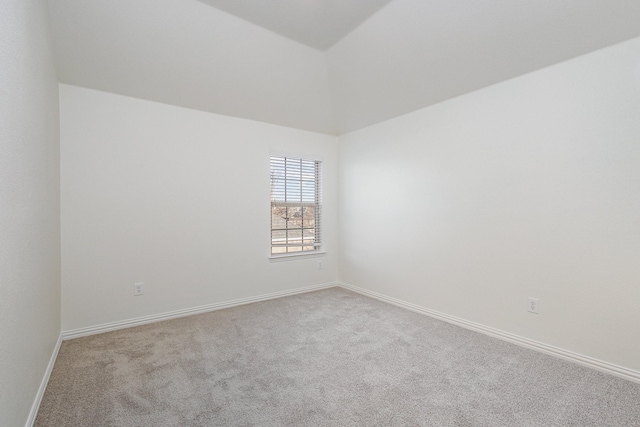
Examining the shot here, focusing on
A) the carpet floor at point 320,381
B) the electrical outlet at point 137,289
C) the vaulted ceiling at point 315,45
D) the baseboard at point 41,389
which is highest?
the vaulted ceiling at point 315,45

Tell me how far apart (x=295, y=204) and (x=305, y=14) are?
224 centimetres

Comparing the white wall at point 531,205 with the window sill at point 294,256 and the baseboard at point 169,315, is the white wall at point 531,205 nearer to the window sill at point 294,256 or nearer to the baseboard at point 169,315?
the window sill at point 294,256

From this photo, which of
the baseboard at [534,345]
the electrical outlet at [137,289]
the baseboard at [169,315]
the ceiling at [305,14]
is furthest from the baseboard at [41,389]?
the baseboard at [534,345]

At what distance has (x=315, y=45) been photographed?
10.3 ft

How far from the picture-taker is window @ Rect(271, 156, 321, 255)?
4016mm

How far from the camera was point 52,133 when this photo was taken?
7.68 ft

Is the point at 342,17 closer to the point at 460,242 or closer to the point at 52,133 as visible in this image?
the point at 460,242

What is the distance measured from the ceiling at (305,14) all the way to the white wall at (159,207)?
1181mm

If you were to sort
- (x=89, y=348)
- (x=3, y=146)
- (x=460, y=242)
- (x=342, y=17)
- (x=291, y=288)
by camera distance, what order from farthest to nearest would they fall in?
(x=291, y=288)
(x=460, y=242)
(x=342, y=17)
(x=89, y=348)
(x=3, y=146)

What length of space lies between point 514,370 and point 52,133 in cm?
387

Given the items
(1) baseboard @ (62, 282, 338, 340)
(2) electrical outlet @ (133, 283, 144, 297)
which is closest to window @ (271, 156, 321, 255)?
(1) baseboard @ (62, 282, 338, 340)

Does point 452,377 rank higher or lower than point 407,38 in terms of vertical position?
lower

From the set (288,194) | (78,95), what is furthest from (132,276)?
(288,194)

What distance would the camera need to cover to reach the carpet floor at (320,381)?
165cm
